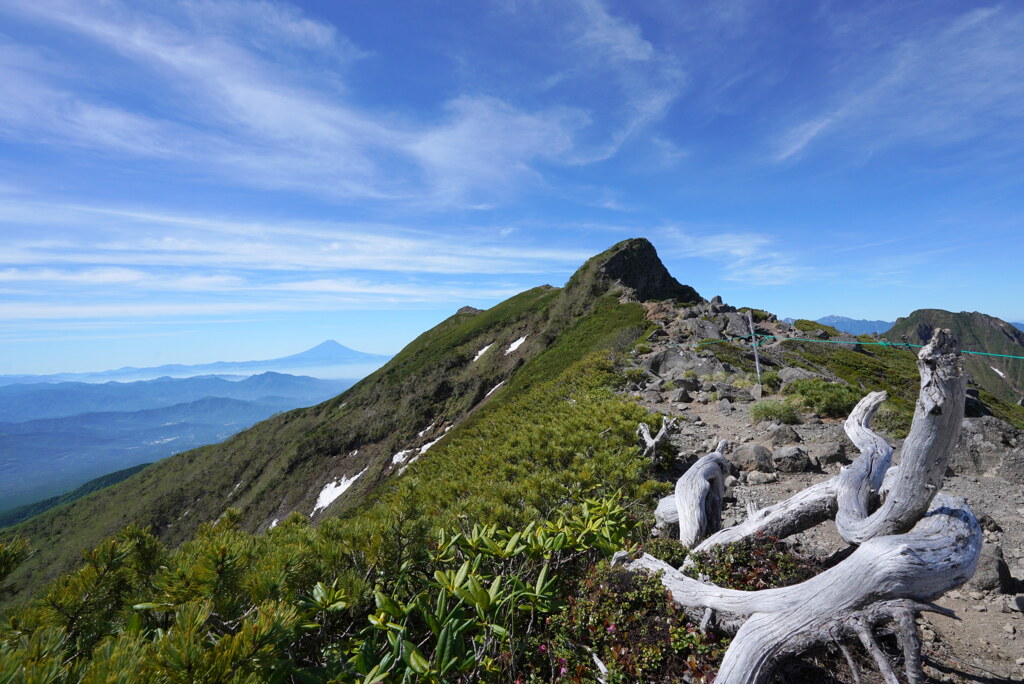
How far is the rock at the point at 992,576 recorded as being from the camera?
453 centimetres

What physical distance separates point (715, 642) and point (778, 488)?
453cm

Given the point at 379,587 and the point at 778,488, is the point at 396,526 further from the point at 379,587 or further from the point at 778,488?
the point at 778,488

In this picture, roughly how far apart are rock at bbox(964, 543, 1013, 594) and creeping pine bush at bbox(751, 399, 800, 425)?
5.40 meters

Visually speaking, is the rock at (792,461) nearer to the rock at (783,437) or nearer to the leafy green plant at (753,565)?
the rock at (783,437)

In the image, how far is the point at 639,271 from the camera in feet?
170

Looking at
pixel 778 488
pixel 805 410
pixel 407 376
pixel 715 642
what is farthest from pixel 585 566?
pixel 407 376

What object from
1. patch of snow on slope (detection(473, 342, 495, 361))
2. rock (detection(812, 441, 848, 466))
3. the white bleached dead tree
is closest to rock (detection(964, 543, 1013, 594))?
the white bleached dead tree

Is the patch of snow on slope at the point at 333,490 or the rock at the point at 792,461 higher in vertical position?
the rock at the point at 792,461

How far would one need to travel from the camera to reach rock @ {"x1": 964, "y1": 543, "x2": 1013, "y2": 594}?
4.53 m

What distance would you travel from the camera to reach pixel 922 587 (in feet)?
9.48

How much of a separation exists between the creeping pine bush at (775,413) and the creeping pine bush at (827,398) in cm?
57

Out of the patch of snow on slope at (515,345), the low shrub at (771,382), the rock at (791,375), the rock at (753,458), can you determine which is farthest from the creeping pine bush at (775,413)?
the patch of snow on slope at (515,345)

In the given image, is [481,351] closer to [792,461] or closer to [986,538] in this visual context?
[792,461]

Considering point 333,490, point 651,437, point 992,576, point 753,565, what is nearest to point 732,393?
point 651,437
